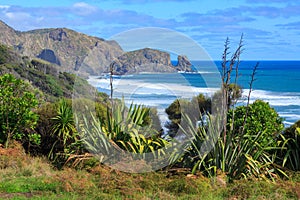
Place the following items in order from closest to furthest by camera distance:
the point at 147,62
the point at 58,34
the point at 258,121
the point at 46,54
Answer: the point at 258,121, the point at 147,62, the point at 46,54, the point at 58,34

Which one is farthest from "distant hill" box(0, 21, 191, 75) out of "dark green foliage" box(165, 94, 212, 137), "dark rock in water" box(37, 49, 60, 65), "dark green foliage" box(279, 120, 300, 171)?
"dark green foliage" box(279, 120, 300, 171)

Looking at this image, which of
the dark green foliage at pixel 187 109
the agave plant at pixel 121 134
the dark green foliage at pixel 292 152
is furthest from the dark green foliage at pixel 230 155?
the agave plant at pixel 121 134

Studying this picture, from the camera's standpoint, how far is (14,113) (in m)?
10.2

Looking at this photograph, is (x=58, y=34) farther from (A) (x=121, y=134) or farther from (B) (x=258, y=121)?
(B) (x=258, y=121)

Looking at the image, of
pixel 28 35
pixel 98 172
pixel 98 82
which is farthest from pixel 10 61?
pixel 98 172

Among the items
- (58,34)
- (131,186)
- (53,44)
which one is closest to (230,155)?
(131,186)

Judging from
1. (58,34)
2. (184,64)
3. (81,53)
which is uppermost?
(58,34)

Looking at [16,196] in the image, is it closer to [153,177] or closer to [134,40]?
[153,177]

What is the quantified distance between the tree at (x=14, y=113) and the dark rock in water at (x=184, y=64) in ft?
11.3

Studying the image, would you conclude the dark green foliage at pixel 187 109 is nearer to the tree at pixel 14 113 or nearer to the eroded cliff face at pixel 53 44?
the tree at pixel 14 113

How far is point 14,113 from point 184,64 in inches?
160

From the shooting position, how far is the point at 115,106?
33.6 feet

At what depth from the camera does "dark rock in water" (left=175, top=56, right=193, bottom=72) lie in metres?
10.9

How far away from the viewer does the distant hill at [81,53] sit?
11398 millimetres
